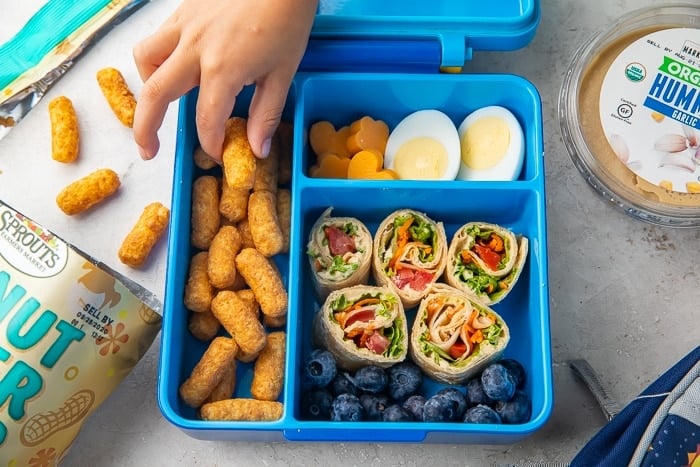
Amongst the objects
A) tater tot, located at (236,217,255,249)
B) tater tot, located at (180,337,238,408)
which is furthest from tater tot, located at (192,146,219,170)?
tater tot, located at (180,337,238,408)

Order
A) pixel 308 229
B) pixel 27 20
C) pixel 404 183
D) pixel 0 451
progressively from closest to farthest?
pixel 0 451
pixel 404 183
pixel 308 229
pixel 27 20

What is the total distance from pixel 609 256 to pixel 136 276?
912 millimetres

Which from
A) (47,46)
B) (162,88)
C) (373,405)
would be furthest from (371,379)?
(47,46)

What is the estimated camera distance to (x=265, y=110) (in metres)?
1.38

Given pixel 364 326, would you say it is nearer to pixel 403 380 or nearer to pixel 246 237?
pixel 403 380

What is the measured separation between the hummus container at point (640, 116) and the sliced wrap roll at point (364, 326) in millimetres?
514

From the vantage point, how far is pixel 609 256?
5.24 feet

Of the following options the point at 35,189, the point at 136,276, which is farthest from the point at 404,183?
the point at 35,189

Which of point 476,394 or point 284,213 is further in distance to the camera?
point 284,213

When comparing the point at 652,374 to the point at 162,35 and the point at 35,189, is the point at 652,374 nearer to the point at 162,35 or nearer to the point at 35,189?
the point at 162,35

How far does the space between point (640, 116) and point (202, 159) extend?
2.84 feet

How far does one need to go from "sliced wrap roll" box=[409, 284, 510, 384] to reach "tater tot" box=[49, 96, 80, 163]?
28.9 inches

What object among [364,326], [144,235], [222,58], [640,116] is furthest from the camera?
[640,116]

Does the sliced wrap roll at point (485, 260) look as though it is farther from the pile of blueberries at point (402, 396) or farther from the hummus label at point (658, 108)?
the hummus label at point (658, 108)
